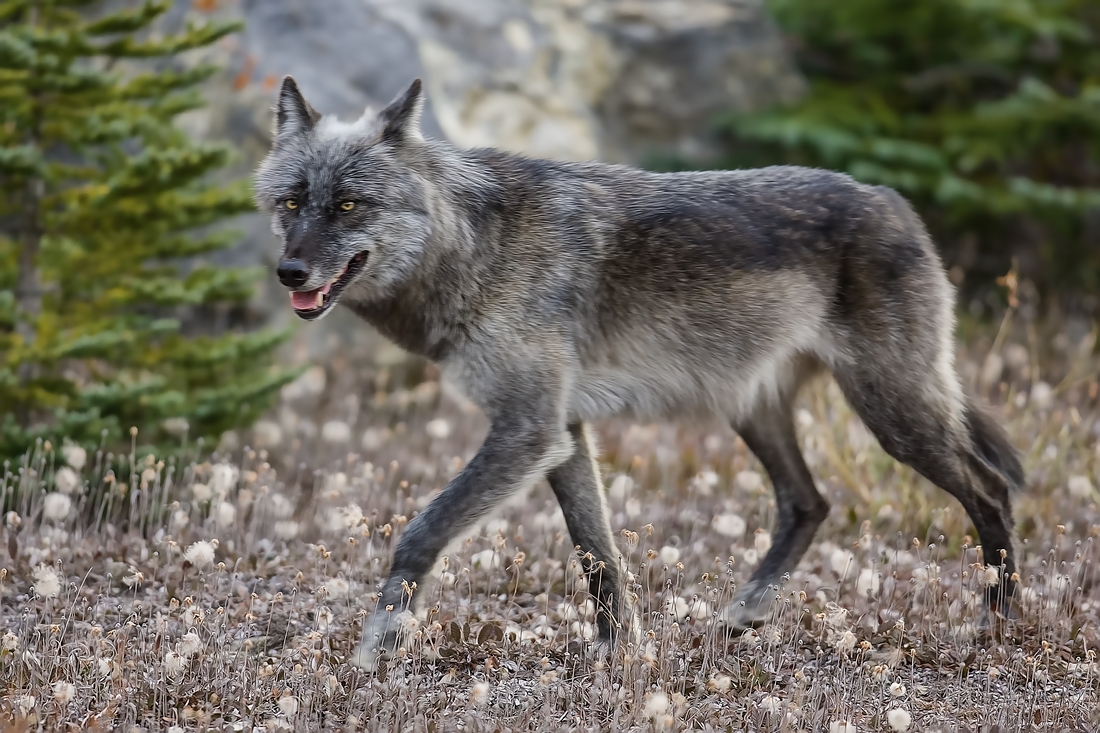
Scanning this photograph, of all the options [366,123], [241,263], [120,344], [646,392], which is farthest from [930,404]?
[241,263]

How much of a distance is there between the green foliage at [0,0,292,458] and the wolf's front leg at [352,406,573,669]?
2.47 m

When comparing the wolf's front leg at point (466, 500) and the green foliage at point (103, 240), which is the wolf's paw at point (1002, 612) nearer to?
the wolf's front leg at point (466, 500)

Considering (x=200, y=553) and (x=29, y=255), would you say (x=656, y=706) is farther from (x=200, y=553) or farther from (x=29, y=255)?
(x=29, y=255)

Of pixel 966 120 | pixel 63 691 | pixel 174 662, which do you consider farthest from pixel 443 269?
pixel 966 120

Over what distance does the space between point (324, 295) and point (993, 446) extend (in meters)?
3.30

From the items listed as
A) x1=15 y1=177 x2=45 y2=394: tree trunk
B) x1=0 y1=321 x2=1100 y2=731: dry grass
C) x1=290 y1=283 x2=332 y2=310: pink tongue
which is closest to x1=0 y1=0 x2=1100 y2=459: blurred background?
x1=15 y1=177 x2=45 y2=394: tree trunk

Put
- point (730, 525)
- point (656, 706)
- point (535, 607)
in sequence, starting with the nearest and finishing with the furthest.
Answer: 1. point (656, 706)
2. point (535, 607)
3. point (730, 525)

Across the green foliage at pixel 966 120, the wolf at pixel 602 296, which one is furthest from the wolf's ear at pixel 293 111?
the green foliage at pixel 966 120

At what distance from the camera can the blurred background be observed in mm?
6211

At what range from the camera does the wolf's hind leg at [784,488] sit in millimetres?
5570

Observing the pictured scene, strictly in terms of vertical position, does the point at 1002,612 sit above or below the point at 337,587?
below

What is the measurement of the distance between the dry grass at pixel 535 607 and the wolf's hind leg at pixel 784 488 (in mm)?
182

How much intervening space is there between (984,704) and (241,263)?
6.64 meters

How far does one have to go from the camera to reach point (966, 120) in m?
10.6
